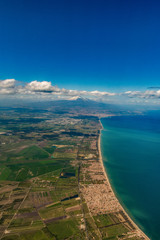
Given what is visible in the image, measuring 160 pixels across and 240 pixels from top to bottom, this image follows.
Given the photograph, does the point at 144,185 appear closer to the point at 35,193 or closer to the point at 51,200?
the point at 51,200

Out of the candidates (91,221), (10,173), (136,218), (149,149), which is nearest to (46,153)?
(10,173)

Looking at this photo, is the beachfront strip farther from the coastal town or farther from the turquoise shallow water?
the turquoise shallow water

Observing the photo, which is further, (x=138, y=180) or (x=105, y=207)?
(x=138, y=180)

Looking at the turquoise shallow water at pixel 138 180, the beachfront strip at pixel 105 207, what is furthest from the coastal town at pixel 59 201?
the turquoise shallow water at pixel 138 180

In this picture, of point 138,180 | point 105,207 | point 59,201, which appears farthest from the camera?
point 138,180

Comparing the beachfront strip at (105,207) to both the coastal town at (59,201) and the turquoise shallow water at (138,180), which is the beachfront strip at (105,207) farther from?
the turquoise shallow water at (138,180)

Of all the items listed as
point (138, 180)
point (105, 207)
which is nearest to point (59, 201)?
point (105, 207)

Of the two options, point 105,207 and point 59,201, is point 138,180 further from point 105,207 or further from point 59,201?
point 59,201

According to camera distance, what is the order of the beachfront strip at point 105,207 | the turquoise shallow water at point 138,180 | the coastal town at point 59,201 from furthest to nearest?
the turquoise shallow water at point 138,180, the beachfront strip at point 105,207, the coastal town at point 59,201

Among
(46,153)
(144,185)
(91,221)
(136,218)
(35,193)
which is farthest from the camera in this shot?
(46,153)

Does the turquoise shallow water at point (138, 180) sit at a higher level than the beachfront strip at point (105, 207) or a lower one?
lower

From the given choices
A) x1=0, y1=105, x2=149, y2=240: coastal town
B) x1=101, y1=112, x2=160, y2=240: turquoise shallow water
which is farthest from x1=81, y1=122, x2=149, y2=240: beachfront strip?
x1=101, y1=112, x2=160, y2=240: turquoise shallow water
